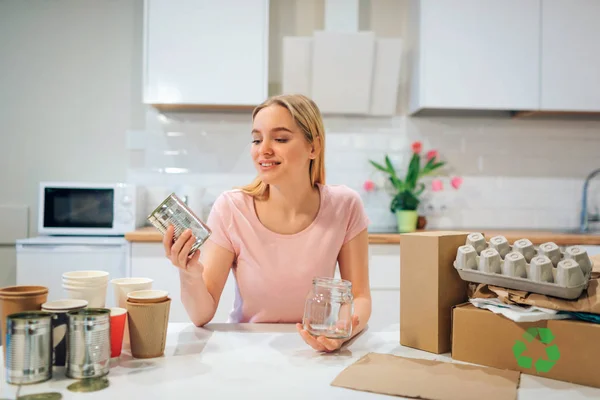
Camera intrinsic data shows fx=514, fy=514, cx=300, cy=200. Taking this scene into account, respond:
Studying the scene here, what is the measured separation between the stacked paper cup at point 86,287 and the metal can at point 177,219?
0.16m

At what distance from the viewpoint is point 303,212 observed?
1590 mm

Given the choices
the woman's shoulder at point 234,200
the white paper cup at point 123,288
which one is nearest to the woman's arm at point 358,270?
the woman's shoulder at point 234,200

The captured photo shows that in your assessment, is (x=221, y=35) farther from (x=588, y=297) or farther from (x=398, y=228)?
(x=588, y=297)

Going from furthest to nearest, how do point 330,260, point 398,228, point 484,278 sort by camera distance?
point 398,228 < point 330,260 < point 484,278

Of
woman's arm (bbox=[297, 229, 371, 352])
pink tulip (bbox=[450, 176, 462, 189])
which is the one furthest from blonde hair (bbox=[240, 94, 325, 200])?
pink tulip (bbox=[450, 176, 462, 189])

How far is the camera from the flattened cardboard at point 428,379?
0.86 meters

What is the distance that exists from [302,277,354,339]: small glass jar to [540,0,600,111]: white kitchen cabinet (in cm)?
243

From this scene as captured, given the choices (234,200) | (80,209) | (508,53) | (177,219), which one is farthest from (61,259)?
(508,53)

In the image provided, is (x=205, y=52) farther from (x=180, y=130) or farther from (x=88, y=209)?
(x=88, y=209)

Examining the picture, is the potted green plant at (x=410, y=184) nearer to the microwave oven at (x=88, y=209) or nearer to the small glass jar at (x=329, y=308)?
the microwave oven at (x=88, y=209)

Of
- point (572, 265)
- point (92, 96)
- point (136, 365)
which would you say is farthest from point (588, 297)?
point (92, 96)

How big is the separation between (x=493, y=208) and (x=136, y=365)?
9.23 feet

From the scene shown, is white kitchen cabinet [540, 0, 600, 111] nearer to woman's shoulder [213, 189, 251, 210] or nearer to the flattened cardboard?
woman's shoulder [213, 189, 251, 210]

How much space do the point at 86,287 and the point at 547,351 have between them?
0.90 metres
